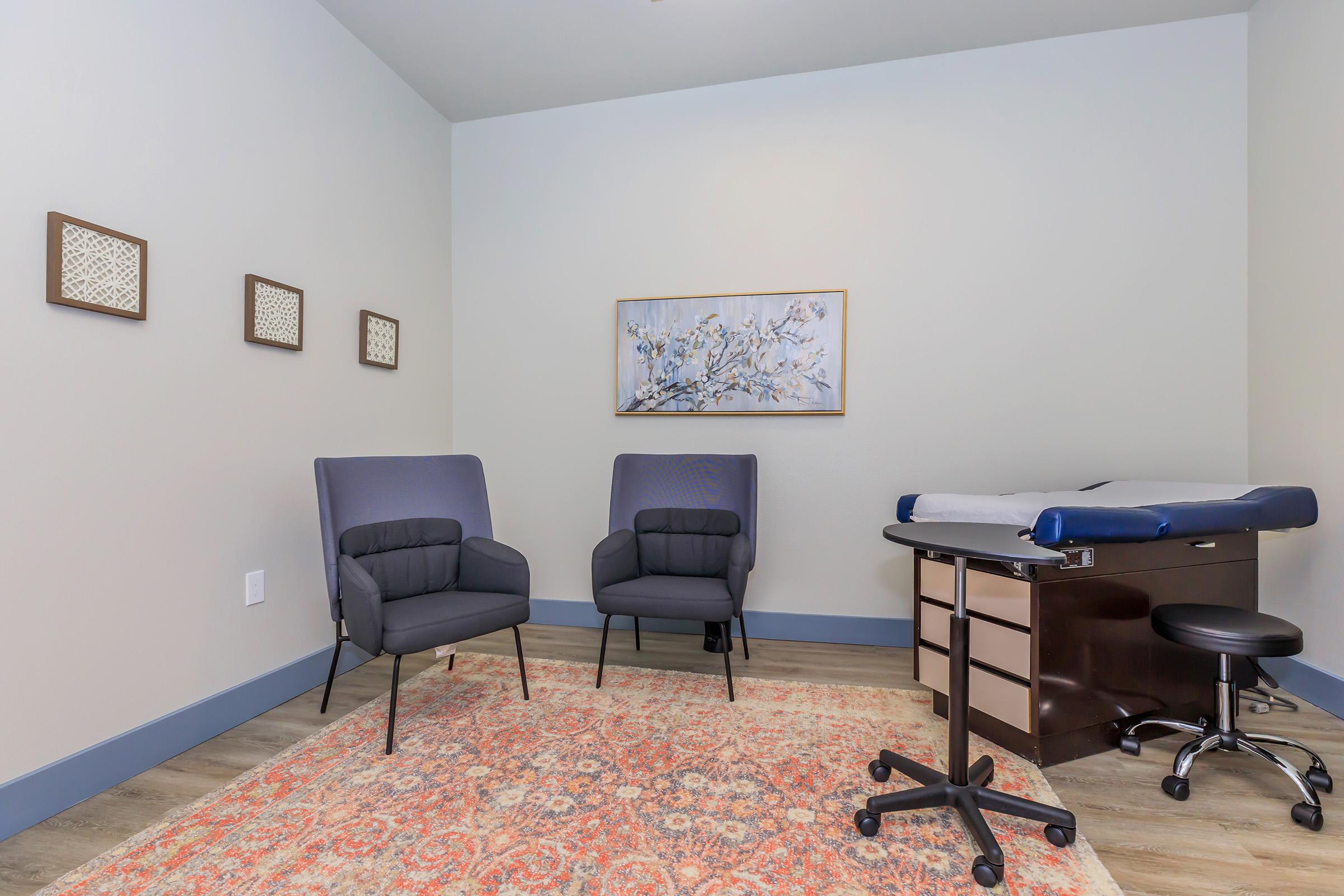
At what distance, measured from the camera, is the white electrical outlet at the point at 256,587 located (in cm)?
241

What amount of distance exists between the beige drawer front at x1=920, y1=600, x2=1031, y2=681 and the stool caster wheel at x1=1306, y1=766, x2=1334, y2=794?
2.67 ft

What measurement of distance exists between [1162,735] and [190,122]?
420cm

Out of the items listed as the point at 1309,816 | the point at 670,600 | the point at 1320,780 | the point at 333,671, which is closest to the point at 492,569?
the point at 333,671

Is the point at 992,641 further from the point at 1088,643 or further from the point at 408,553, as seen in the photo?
the point at 408,553

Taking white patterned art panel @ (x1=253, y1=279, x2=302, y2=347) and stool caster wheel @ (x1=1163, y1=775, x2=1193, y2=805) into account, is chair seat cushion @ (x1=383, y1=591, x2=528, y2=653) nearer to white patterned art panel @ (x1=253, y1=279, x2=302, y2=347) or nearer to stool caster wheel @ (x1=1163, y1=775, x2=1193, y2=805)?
white patterned art panel @ (x1=253, y1=279, x2=302, y2=347)

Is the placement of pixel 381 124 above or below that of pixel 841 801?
above

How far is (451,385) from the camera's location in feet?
12.4

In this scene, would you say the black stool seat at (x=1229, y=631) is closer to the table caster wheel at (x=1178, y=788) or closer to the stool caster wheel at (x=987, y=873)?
the table caster wheel at (x=1178, y=788)

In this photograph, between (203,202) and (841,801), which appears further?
(203,202)

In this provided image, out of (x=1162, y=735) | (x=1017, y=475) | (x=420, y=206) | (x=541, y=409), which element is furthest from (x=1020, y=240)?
(x=420, y=206)

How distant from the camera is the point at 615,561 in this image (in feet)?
9.13

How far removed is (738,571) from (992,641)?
97cm

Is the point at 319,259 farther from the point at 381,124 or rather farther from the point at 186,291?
the point at 381,124

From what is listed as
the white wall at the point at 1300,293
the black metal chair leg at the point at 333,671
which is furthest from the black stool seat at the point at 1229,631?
the black metal chair leg at the point at 333,671
